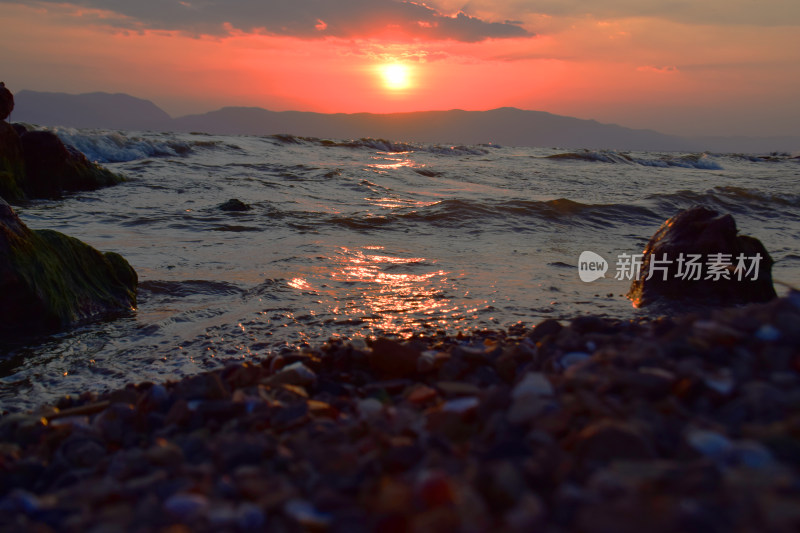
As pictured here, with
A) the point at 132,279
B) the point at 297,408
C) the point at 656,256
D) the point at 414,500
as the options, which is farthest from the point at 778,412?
the point at 132,279

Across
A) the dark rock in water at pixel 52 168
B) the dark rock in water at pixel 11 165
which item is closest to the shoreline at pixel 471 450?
the dark rock in water at pixel 11 165

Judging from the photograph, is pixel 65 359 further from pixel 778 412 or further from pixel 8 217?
pixel 778 412

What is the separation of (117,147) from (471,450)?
23589 millimetres

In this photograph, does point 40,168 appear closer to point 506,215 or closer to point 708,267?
point 506,215

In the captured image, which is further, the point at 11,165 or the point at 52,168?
the point at 52,168

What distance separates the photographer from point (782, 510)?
3.38 feet

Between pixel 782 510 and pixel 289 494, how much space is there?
3.49 ft

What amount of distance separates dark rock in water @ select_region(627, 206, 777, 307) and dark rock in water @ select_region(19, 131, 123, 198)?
12.1 meters

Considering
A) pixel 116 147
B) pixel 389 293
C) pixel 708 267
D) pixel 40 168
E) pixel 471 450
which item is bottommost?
pixel 389 293

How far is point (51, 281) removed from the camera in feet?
14.7

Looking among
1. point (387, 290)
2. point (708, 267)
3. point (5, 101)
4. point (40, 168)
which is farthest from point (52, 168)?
point (708, 267)

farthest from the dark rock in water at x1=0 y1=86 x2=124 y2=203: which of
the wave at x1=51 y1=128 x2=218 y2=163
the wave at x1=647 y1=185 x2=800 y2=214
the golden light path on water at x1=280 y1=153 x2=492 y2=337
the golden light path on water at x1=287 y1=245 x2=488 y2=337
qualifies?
the wave at x1=647 y1=185 x2=800 y2=214

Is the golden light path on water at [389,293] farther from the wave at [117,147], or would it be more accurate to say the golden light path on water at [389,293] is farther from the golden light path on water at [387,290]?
the wave at [117,147]

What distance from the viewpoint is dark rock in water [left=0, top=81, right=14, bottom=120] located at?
33.9ft
